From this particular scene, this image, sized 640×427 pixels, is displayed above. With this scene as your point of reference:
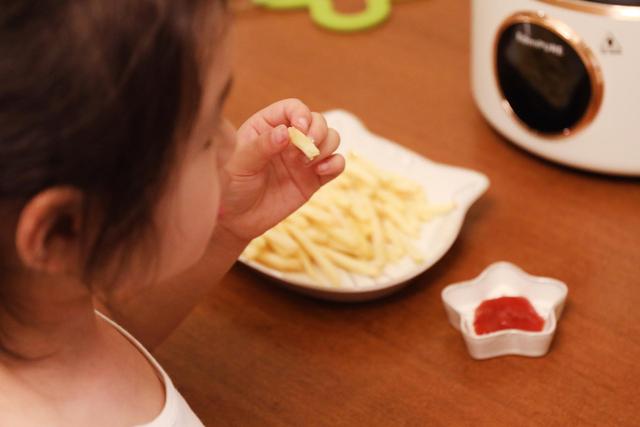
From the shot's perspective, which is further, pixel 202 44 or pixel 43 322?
pixel 43 322

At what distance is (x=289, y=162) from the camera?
0.85 meters

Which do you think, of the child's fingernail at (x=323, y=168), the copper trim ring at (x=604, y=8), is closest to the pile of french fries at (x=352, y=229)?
the child's fingernail at (x=323, y=168)

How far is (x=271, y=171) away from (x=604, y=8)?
1.17 ft

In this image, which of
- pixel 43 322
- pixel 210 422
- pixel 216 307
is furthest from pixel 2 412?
pixel 216 307

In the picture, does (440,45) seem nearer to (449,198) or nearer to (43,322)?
(449,198)

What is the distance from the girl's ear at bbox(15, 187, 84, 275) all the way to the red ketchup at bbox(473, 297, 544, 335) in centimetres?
39

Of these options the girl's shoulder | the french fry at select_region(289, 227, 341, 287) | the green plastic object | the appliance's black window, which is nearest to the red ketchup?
the french fry at select_region(289, 227, 341, 287)

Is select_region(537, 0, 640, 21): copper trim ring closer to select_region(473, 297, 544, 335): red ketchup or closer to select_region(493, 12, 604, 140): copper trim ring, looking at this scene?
select_region(493, 12, 604, 140): copper trim ring

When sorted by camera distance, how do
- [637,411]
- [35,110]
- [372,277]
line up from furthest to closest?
1. [372,277]
2. [637,411]
3. [35,110]

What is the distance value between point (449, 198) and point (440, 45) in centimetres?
38

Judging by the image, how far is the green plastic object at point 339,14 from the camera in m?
1.33

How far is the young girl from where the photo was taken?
49cm

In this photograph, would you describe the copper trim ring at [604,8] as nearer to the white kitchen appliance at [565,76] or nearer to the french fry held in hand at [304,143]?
the white kitchen appliance at [565,76]

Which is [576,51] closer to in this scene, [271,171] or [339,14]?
[271,171]
